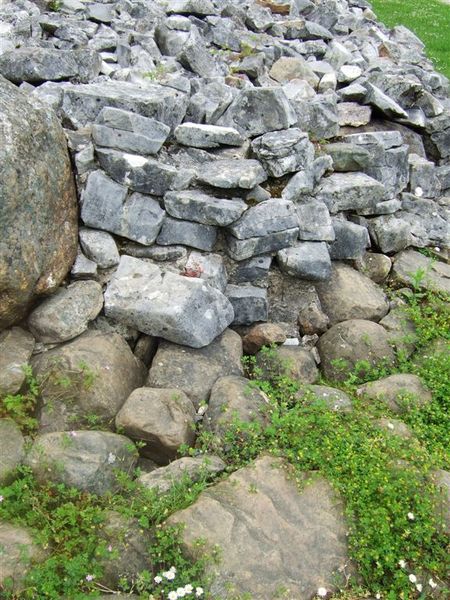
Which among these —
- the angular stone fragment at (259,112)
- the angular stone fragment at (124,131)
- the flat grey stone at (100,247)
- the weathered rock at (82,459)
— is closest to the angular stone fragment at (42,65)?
the angular stone fragment at (124,131)

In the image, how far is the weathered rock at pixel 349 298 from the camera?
6758 millimetres

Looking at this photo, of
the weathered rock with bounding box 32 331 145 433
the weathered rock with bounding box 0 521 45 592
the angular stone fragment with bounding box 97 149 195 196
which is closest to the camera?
the weathered rock with bounding box 0 521 45 592

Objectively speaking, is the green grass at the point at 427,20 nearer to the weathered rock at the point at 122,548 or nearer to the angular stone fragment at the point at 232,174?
the angular stone fragment at the point at 232,174

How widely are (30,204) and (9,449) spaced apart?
207cm

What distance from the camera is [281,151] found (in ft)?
22.2

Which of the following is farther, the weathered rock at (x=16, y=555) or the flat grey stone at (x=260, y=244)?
the flat grey stone at (x=260, y=244)

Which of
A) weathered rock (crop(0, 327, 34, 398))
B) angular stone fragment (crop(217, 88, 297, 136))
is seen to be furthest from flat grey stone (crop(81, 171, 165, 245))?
angular stone fragment (crop(217, 88, 297, 136))

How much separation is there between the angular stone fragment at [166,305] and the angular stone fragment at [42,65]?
8.90ft


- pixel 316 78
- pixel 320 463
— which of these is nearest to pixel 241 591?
pixel 320 463

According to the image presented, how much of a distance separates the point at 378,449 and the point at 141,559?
2115mm

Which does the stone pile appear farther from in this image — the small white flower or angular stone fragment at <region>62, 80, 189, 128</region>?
the small white flower

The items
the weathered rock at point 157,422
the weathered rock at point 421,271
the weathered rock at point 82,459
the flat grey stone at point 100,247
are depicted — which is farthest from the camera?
the weathered rock at point 421,271

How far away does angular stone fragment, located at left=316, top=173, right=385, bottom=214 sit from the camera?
23.9 feet

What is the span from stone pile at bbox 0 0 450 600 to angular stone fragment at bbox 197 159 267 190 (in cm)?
2
